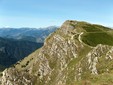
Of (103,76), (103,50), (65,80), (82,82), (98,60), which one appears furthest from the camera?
(65,80)

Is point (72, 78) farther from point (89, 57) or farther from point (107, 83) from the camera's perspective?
Answer: point (107, 83)

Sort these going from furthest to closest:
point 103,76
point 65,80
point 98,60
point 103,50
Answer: point 65,80, point 103,50, point 98,60, point 103,76

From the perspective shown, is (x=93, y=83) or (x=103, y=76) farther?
(x=103, y=76)

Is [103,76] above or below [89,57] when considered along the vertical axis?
above

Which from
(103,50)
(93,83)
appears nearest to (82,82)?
(93,83)

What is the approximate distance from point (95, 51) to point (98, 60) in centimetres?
3310

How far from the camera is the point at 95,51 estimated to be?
186250mm

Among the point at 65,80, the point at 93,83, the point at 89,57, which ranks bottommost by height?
the point at 65,80

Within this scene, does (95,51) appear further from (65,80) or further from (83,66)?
(65,80)

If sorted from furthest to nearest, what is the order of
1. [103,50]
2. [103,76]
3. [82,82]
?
[103,50] → [103,76] → [82,82]

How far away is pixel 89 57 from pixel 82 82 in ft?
471

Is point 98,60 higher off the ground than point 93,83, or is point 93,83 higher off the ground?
point 93,83

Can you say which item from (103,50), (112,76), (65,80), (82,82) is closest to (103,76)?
(112,76)

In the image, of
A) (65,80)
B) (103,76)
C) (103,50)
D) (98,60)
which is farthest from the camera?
(65,80)
